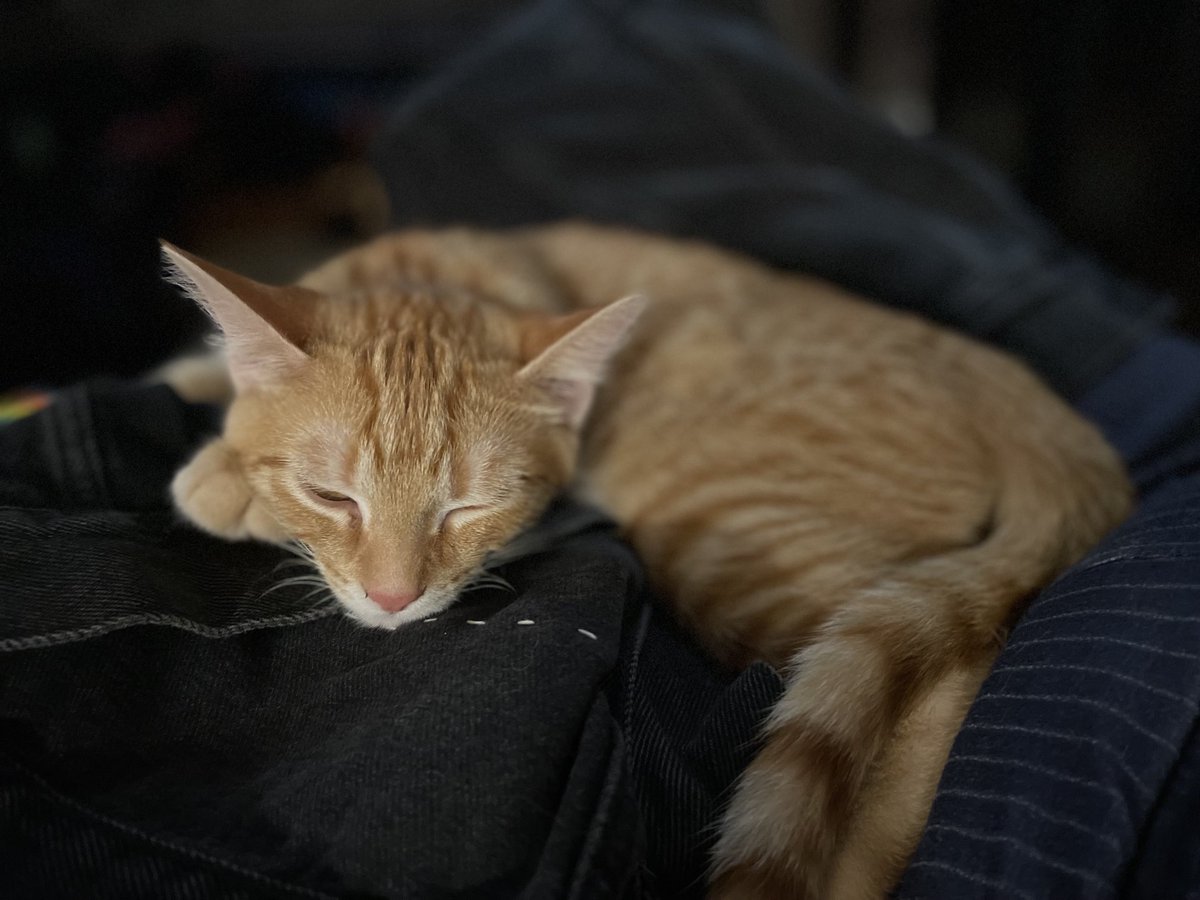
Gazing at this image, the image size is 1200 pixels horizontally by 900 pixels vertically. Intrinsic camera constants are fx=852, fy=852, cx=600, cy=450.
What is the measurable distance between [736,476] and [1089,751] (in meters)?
0.63

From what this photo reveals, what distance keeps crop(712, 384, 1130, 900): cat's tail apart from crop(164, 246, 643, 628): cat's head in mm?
446

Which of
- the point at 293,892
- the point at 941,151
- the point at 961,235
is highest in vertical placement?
the point at 941,151

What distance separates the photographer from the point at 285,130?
2.76 metres

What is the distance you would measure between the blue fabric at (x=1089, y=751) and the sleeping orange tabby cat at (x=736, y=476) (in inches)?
2.5

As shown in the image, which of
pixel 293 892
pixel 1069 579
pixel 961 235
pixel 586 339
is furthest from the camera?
pixel 961 235

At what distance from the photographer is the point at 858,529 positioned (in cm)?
125

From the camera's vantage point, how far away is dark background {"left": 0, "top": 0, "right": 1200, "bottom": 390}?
2152 mm

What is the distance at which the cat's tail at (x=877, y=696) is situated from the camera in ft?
2.81

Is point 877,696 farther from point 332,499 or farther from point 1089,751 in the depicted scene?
point 332,499

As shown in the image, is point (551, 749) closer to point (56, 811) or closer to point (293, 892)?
point (293, 892)

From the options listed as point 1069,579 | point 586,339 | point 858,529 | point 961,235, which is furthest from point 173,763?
point 961,235

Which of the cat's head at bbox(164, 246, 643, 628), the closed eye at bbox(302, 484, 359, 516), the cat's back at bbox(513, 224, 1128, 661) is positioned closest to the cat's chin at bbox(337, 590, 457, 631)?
the cat's head at bbox(164, 246, 643, 628)

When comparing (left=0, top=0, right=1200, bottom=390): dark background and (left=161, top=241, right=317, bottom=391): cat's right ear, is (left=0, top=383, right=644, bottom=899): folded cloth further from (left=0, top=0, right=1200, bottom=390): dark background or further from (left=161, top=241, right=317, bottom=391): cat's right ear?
(left=0, top=0, right=1200, bottom=390): dark background

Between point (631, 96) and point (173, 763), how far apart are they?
6.64ft
